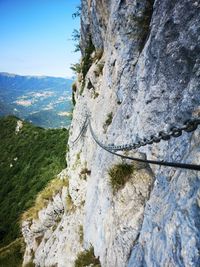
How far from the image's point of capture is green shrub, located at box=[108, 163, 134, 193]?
6.48m

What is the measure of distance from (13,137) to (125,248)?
84.2 meters

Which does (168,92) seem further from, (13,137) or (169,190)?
(13,137)

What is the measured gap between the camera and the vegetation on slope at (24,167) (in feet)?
175

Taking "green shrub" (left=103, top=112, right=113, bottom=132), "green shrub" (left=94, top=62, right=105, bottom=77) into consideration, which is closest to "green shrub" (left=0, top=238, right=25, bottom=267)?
"green shrub" (left=94, top=62, right=105, bottom=77)

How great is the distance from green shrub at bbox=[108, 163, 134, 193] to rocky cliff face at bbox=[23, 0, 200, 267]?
126mm

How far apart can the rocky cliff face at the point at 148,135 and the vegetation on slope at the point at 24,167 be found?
1669 inches

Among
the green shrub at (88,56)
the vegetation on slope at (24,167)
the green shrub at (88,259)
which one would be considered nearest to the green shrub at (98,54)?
the green shrub at (88,56)

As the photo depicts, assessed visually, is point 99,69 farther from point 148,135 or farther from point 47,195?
point 47,195

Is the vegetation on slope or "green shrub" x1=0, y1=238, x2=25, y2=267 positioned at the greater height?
"green shrub" x1=0, y1=238, x2=25, y2=267

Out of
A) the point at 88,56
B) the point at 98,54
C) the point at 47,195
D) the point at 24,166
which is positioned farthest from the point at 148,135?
the point at 24,166

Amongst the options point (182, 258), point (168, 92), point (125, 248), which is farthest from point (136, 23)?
point (182, 258)

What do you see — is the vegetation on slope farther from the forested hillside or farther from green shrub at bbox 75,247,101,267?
green shrub at bbox 75,247,101,267

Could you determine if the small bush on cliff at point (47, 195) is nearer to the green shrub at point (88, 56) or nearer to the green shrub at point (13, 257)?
the green shrub at point (13, 257)

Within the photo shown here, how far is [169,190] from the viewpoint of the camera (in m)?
4.20
